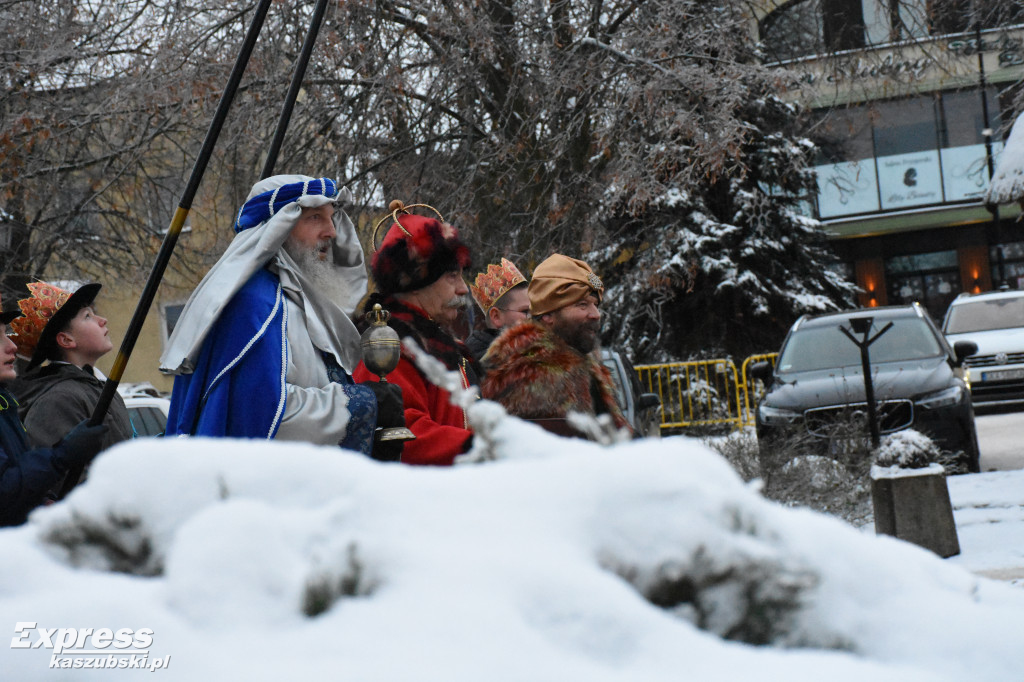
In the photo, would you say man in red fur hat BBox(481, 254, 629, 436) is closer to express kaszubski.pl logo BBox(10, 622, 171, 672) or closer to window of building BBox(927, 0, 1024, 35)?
express kaszubski.pl logo BBox(10, 622, 171, 672)

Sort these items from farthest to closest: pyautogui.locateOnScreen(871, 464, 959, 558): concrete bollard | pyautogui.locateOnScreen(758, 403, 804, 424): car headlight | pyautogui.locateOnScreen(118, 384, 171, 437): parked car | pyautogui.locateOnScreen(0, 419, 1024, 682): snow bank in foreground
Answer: pyautogui.locateOnScreen(118, 384, 171, 437): parked car < pyautogui.locateOnScreen(758, 403, 804, 424): car headlight < pyautogui.locateOnScreen(871, 464, 959, 558): concrete bollard < pyautogui.locateOnScreen(0, 419, 1024, 682): snow bank in foreground

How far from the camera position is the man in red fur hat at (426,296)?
3252mm

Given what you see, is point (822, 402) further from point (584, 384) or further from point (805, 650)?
point (805, 650)

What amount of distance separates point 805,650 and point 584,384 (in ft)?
9.55

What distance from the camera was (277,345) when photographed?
2.86 metres

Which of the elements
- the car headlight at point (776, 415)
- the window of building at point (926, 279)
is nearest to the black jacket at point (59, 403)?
the car headlight at point (776, 415)

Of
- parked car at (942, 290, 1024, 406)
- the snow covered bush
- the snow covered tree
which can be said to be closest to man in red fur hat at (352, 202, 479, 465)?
the snow covered bush

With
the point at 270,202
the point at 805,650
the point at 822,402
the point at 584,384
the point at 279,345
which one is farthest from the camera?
the point at 822,402

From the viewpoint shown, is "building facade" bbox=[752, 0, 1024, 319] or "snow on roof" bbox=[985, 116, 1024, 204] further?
"building facade" bbox=[752, 0, 1024, 319]

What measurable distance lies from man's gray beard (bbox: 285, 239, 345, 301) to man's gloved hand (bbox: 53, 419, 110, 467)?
2.71ft

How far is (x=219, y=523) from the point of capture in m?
1.15

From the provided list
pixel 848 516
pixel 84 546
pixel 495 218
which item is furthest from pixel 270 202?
pixel 495 218

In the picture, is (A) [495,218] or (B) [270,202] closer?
(B) [270,202]

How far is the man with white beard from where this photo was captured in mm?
2773
